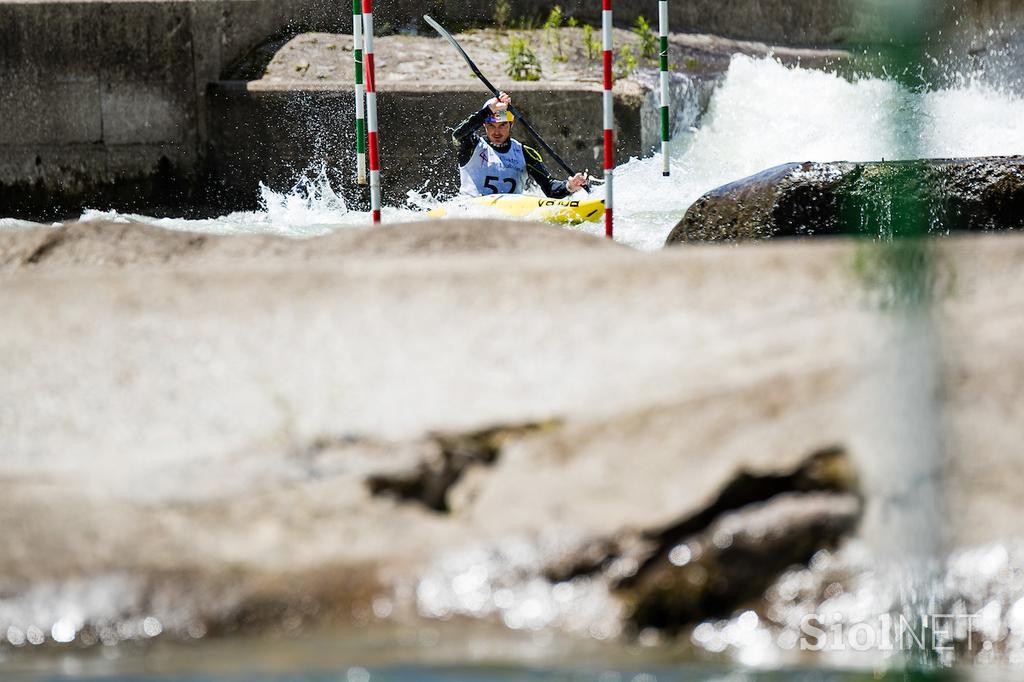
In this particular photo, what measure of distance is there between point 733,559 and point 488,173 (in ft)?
25.1

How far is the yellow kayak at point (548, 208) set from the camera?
9.15m

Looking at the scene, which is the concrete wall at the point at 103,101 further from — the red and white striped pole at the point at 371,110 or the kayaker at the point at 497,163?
the red and white striped pole at the point at 371,110

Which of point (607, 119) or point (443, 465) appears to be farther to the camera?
point (607, 119)

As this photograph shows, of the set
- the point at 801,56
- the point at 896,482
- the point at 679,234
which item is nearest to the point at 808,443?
the point at 896,482

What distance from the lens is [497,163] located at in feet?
32.4

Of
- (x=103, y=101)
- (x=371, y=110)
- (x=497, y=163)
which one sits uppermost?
(x=103, y=101)

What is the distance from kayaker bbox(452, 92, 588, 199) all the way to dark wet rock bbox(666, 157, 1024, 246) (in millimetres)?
3597

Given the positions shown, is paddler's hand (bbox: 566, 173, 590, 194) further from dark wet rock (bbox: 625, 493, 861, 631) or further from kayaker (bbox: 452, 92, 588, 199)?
dark wet rock (bbox: 625, 493, 861, 631)

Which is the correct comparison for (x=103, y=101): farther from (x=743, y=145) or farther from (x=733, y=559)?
(x=733, y=559)

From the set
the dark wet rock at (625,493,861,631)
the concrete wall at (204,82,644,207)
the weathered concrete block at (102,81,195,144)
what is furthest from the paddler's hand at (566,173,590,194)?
the dark wet rock at (625,493,861,631)

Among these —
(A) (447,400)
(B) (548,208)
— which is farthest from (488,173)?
(A) (447,400)

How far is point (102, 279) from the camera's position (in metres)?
3.02

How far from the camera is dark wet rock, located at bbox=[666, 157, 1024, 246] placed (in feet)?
19.4

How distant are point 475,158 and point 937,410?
755 centimetres
